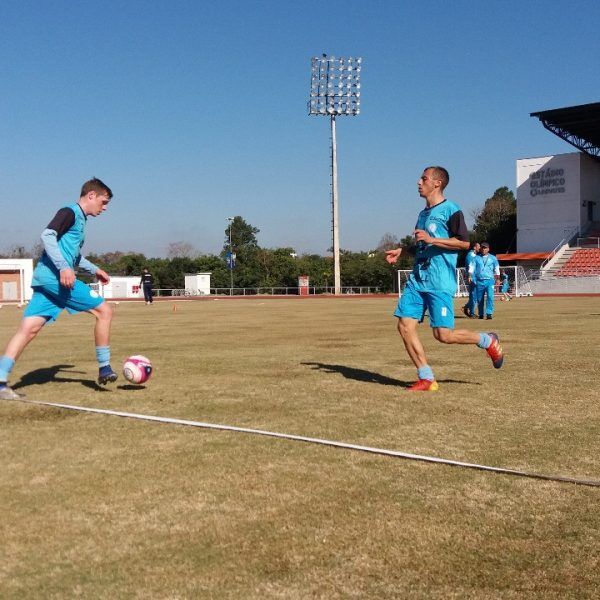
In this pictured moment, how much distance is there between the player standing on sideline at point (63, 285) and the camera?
679cm

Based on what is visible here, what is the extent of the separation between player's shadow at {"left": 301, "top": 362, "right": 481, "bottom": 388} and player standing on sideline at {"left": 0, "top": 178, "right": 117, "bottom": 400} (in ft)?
8.81

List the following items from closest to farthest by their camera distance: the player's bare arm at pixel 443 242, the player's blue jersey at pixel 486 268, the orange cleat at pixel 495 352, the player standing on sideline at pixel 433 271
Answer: the player's bare arm at pixel 443 242
the player standing on sideline at pixel 433 271
the orange cleat at pixel 495 352
the player's blue jersey at pixel 486 268

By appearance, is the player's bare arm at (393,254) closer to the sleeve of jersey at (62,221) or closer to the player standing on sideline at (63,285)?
the player standing on sideline at (63,285)

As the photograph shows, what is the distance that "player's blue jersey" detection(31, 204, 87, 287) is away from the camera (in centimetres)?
703

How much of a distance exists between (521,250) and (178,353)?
2620 inches

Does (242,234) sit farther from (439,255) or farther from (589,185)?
(439,255)

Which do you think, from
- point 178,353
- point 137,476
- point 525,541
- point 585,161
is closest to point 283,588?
point 525,541

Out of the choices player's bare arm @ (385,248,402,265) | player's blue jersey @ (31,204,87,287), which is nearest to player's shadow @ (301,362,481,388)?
player's bare arm @ (385,248,402,265)

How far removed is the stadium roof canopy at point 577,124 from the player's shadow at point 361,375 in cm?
5928

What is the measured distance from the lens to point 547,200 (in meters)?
70.2

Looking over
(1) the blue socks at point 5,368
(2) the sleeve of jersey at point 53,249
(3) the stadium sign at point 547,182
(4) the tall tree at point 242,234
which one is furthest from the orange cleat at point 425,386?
(4) the tall tree at point 242,234

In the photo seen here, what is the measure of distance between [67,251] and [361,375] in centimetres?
354

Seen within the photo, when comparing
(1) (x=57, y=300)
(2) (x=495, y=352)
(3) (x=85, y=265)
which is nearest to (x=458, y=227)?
(2) (x=495, y=352)

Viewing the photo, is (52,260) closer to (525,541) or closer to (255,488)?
(255,488)
